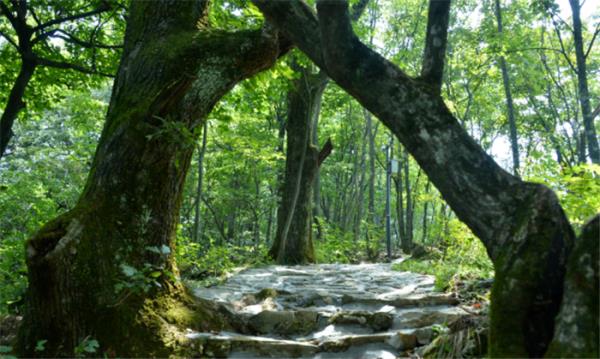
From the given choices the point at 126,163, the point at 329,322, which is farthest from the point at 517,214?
the point at 126,163

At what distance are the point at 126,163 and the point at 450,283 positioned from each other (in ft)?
12.5

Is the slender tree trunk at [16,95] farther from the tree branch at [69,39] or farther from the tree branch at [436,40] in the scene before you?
the tree branch at [436,40]

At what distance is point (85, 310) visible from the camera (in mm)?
3350

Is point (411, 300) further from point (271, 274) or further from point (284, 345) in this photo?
point (271, 274)

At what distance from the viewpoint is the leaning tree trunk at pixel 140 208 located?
10.8ft

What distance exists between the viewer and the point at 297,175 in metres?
10.7

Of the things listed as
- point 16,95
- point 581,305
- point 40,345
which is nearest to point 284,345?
point 40,345

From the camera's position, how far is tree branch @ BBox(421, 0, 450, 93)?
137 inches

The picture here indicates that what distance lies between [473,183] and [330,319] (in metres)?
2.29

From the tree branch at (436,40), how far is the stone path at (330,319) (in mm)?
2074

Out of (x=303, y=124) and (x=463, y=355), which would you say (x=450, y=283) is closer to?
(x=463, y=355)

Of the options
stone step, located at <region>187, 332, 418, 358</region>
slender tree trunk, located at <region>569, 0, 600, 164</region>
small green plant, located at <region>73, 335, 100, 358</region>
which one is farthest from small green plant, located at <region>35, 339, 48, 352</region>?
slender tree trunk, located at <region>569, 0, 600, 164</region>

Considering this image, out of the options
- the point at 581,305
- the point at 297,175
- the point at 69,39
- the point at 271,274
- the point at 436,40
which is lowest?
the point at 271,274

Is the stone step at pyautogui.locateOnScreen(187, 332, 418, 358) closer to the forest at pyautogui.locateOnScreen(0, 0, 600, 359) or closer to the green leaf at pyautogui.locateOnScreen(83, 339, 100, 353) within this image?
the forest at pyautogui.locateOnScreen(0, 0, 600, 359)
